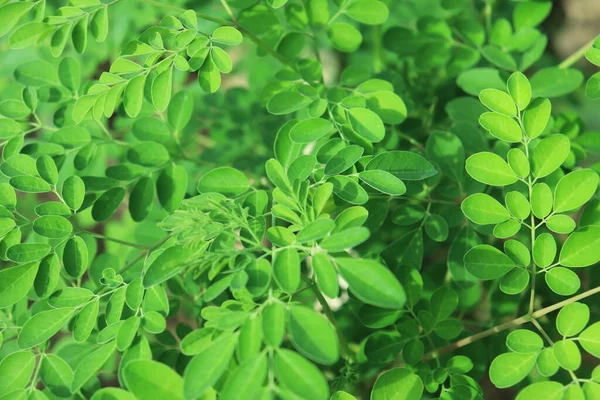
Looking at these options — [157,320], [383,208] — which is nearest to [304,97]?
[383,208]

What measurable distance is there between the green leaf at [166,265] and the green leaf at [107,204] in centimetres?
32

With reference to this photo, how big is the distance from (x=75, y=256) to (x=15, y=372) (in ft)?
0.69

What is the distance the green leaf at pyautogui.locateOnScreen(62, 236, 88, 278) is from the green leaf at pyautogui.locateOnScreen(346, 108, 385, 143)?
0.42m

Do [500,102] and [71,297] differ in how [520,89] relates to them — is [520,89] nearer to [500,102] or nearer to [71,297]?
[500,102]

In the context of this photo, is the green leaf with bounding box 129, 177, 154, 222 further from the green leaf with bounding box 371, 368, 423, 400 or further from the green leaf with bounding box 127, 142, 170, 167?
the green leaf with bounding box 371, 368, 423, 400

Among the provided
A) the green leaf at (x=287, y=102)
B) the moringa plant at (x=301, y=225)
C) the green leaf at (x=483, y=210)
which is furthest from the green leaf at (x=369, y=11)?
the green leaf at (x=483, y=210)

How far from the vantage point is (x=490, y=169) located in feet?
3.37

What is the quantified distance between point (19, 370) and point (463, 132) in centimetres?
96

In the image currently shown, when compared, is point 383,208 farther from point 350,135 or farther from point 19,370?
point 19,370

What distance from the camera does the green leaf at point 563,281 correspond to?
98cm

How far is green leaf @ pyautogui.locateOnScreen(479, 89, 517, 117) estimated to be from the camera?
1040 millimetres

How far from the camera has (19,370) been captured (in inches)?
40.0

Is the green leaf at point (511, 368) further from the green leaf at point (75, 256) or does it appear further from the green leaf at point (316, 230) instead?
the green leaf at point (75, 256)

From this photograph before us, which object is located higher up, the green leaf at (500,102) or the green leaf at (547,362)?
the green leaf at (500,102)
